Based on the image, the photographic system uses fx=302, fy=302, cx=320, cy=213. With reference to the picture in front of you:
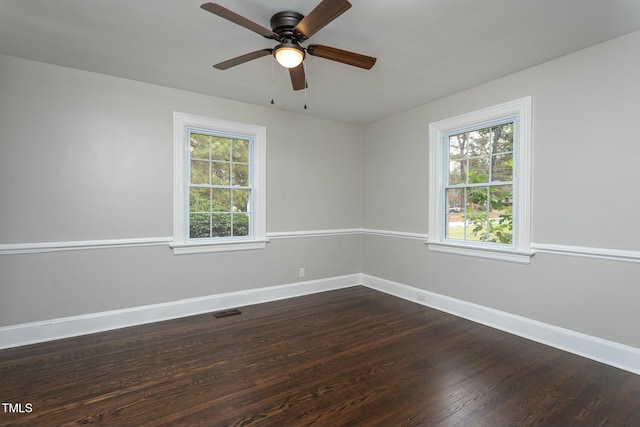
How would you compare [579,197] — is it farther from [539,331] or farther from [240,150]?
[240,150]

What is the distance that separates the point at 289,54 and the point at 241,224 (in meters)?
2.40

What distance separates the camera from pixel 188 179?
361 cm

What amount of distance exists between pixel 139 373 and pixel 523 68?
4341 mm

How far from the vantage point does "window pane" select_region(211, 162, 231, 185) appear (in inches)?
150

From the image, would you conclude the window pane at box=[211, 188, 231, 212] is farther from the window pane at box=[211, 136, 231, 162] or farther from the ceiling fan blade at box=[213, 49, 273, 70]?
the ceiling fan blade at box=[213, 49, 273, 70]

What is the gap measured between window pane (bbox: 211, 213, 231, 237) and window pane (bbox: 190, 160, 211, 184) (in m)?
0.46

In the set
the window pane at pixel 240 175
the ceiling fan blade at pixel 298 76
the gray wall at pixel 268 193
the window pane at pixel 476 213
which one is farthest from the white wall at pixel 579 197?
the window pane at pixel 240 175

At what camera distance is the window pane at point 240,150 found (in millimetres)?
3959

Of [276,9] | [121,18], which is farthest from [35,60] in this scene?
[276,9]

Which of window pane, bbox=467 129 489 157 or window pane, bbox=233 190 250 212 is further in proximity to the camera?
window pane, bbox=233 190 250 212

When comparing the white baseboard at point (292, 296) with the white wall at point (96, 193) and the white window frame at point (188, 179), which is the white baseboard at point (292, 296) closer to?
the white wall at point (96, 193)

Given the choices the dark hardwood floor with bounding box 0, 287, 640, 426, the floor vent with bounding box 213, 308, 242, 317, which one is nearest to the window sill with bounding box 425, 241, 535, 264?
the dark hardwood floor with bounding box 0, 287, 640, 426

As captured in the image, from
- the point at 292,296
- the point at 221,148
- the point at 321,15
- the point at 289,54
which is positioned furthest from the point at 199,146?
the point at 321,15

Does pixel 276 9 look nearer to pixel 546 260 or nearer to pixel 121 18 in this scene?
pixel 121 18
